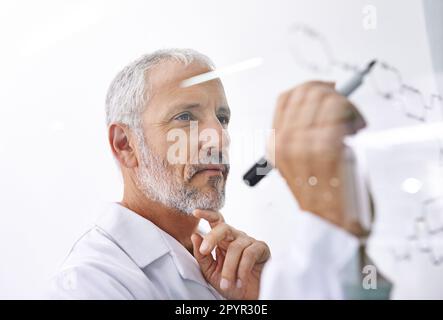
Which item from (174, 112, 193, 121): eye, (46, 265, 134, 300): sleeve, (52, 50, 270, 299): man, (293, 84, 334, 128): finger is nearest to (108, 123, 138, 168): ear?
(52, 50, 270, 299): man

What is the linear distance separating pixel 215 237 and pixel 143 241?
14cm

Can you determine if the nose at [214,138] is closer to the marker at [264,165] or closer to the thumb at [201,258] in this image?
the marker at [264,165]

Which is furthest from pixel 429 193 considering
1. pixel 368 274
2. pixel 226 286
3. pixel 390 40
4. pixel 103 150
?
pixel 103 150

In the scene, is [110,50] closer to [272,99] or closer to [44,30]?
[44,30]

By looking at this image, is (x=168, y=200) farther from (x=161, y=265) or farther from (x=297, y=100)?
(x=297, y=100)

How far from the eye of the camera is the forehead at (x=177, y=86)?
1.14 metres

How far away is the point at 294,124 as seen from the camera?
43.6 inches

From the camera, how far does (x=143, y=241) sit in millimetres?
1118

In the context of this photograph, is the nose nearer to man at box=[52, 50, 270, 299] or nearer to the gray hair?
man at box=[52, 50, 270, 299]

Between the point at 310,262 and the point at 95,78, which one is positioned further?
the point at 95,78

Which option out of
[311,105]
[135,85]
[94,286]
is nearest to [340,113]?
[311,105]

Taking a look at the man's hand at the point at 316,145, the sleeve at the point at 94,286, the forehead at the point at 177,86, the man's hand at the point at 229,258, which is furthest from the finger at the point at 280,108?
the sleeve at the point at 94,286

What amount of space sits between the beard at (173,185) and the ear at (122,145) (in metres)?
0.02

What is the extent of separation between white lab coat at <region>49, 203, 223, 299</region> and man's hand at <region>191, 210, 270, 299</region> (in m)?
0.02
